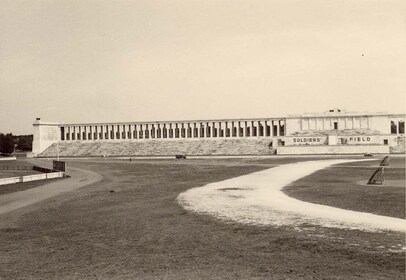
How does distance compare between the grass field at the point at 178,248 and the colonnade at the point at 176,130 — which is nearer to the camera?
the grass field at the point at 178,248

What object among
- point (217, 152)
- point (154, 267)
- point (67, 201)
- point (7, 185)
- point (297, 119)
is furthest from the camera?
point (297, 119)

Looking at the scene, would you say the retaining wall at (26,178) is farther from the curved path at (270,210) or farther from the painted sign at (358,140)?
the painted sign at (358,140)

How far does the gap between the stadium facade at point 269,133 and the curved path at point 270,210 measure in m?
51.6

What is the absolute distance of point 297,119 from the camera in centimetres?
8431

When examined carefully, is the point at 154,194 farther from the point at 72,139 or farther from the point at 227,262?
the point at 72,139

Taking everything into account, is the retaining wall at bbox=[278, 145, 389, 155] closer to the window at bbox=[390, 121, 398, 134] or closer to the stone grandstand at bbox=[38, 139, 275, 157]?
the stone grandstand at bbox=[38, 139, 275, 157]

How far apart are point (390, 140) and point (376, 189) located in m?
55.5

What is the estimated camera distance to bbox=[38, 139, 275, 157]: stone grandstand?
7844cm

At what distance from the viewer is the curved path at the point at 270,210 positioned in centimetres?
1232

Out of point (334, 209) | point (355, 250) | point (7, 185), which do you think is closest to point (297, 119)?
point (7, 185)

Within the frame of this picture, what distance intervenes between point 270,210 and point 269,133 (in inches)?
3131

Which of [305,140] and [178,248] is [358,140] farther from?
[178,248]

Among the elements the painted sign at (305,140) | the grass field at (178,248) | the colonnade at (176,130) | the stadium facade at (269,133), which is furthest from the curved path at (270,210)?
the colonnade at (176,130)

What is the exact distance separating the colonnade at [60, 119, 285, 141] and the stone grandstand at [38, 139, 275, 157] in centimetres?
552
